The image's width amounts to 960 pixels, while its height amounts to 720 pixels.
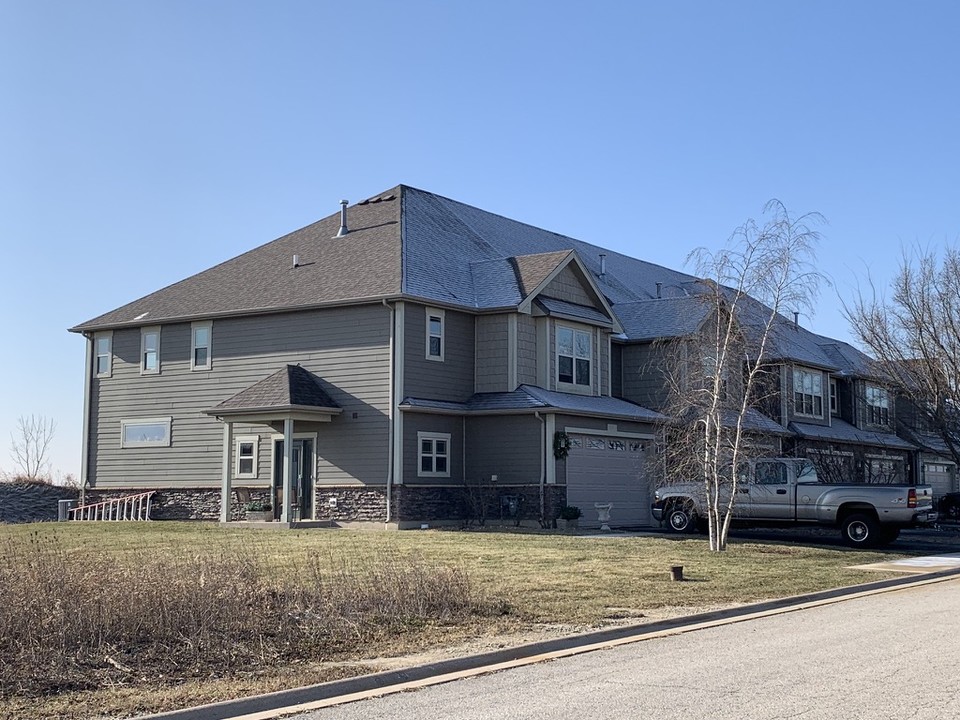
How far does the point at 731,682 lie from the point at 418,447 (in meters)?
21.7

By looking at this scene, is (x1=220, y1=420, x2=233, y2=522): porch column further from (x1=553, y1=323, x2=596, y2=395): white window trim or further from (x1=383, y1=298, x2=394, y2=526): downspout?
(x1=553, y1=323, x2=596, y2=395): white window trim

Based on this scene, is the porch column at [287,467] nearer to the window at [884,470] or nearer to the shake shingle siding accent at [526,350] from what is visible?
the shake shingle siding accent at [526,350]

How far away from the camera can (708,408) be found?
23.7 m

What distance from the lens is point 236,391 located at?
33844 mm

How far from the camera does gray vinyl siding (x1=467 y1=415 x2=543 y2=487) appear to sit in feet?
102

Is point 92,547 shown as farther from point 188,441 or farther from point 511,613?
point 188,441

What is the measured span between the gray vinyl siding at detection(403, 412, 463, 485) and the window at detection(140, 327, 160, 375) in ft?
32.2

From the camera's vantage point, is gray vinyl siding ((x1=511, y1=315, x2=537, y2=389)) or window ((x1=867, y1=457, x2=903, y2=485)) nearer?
gray vinyl siding ((x1=511, y1=315, x2=537, y2=389))

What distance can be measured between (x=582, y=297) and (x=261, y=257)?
34.8 ft

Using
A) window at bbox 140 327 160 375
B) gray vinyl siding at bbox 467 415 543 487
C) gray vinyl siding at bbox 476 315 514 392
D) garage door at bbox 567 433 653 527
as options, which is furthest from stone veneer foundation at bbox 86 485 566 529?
window at bbox 140 327 160 375

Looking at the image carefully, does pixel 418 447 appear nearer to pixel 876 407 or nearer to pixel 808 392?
pixel 808 392

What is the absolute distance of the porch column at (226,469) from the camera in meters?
32.1

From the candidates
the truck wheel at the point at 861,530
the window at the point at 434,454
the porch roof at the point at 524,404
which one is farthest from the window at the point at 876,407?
the window at the point at 434,454

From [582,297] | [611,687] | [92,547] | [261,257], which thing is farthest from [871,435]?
[611,687]
